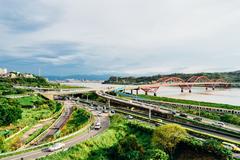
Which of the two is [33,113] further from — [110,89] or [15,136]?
[110,89]

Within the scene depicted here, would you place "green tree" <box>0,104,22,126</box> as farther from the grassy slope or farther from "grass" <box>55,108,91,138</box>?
the grassy slope

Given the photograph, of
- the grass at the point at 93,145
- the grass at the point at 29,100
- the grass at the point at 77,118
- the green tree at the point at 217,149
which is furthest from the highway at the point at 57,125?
the green tree at the point at 217,149

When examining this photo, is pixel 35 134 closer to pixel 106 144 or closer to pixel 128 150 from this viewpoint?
pixel 106 144

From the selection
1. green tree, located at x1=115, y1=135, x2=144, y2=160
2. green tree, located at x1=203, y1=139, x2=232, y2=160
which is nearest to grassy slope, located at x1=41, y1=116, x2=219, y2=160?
green tree, located at x1=203, y1=139, x2=232, y2=160

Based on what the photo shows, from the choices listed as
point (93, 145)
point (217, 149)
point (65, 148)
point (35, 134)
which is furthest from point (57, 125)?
point (217, 149)

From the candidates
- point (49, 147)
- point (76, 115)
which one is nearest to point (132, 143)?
point (49, 147)

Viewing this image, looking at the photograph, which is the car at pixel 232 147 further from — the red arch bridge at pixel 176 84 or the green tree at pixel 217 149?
the red arch bridge at pixel 176 84

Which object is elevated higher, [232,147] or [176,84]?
[176,84]

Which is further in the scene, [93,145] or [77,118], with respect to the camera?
[77,118]
